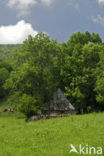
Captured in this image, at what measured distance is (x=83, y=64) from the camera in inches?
1540

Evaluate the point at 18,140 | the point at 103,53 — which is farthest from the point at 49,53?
the point at 18,140

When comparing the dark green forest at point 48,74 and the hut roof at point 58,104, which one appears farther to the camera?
the hut roof at point 58,104

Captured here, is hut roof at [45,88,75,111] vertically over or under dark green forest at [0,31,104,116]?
under

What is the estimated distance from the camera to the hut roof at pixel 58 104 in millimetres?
32031

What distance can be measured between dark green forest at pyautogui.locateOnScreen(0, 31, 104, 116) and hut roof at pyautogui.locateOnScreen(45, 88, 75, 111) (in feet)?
3.99

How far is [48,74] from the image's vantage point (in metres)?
34.2

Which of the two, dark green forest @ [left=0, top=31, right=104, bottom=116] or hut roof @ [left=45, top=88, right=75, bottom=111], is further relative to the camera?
hut roof @ [left=45, top=88, right=75, bottom=111]

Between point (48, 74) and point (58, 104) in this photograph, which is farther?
A: point (48, 74)

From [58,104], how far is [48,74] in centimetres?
632

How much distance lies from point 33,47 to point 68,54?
468 inches

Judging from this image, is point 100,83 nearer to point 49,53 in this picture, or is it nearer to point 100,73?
point 100,73

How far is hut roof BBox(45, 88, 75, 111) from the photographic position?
3203 centimetres

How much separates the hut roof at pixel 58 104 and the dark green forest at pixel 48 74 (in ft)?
3.99

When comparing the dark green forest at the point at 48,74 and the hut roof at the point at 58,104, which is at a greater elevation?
the dark green forest at the point at 48,74
